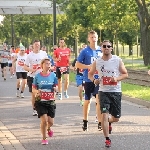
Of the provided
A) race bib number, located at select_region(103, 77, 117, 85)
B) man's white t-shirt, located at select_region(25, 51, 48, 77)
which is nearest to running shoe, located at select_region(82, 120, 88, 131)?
race bib number, located at select_region(103, 77, 117, 85)

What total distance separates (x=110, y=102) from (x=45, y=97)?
1190mm

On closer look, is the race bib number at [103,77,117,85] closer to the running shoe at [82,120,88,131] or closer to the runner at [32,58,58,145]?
the runner at [32,58,58,145]

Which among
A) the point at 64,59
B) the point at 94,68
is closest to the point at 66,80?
the point at 64,59

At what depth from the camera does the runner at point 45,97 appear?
31.3ft

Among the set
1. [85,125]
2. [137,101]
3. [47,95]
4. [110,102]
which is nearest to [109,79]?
[110,102]

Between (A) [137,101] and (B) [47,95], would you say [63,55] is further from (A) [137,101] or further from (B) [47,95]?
(B) [47,95]

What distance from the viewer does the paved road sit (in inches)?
361

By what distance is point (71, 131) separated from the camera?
425 inches

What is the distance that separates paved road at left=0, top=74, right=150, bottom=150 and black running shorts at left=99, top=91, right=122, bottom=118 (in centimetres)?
55

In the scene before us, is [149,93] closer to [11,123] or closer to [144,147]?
[11,123]

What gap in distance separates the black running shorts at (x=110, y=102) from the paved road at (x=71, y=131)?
55 centimetres

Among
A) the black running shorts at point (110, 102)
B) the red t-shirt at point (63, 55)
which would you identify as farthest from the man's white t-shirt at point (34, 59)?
the black running shorts at point (110, 102)

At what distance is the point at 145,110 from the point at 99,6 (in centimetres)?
3020

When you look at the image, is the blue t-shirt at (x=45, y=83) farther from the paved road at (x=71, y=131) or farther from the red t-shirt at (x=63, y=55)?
the red t-shirt at (x=63, y=55)
